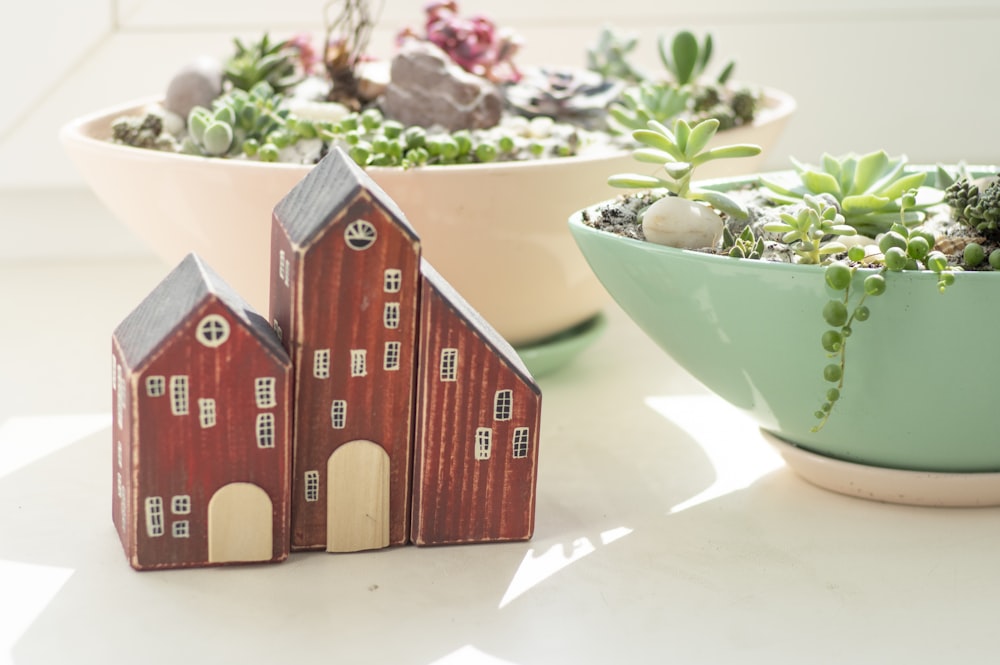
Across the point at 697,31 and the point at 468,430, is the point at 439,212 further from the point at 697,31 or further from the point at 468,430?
the point at 697,31

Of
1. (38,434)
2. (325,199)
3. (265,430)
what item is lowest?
(38,434)

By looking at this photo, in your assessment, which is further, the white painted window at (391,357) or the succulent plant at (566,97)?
the succulent plant at (566,97)

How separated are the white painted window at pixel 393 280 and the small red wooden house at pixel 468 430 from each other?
0.04ft

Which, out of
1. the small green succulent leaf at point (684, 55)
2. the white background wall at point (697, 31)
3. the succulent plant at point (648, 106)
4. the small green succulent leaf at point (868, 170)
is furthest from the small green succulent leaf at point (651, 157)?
the white background wall at point (697, 31)

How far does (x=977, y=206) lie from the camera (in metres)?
0.64

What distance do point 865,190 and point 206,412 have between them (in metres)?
0.38

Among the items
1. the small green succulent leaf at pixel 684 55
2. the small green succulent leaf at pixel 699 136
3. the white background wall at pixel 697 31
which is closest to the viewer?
the small green succulent leaf at pixel 699 136

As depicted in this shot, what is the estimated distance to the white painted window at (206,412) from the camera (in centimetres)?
56

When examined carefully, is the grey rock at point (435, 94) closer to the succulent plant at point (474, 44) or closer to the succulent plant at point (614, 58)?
the succulent plant at point (474, 44)

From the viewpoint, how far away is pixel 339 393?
1.93ft

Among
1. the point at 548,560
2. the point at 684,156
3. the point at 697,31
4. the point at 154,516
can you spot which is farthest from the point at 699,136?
the point at 697,31

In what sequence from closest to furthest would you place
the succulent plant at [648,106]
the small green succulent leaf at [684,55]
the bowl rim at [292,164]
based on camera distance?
the bowl rim at [292,164] < the succulent plant at [648,106] < the small green succulent leaf at [684,55]

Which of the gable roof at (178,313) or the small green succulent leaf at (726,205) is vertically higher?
the small green succulent leaf at (726,205)

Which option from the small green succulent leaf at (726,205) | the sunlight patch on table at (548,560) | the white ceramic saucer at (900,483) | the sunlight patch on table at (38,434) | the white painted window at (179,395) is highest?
the small green succulent leaf at (726,205)
